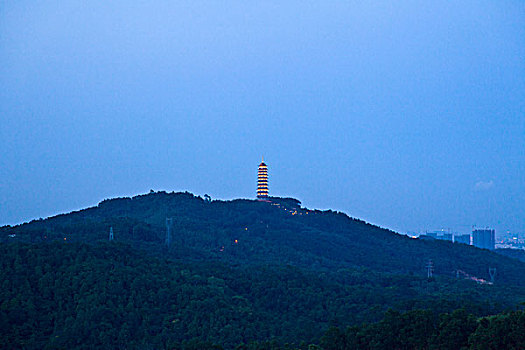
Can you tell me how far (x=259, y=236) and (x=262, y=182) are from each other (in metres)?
32.2

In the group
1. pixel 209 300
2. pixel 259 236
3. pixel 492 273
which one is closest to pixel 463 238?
pixel 492 273

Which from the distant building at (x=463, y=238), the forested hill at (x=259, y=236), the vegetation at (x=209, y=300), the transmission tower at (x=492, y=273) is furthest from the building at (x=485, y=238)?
the vegetation at (x=209, y=300)

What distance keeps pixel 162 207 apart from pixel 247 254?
28456 mm

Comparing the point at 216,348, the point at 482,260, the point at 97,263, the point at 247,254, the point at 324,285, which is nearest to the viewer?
the point at 216,348

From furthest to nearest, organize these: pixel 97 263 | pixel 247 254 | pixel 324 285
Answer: pixel 247 254
pixel 324 285
pixel 97 263

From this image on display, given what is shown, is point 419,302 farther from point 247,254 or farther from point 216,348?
point 247,254

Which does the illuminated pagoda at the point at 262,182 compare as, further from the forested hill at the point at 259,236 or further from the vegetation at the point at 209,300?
the vegetation at the point at 209,300

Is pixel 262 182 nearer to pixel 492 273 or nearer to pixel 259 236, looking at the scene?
pixel 259 236

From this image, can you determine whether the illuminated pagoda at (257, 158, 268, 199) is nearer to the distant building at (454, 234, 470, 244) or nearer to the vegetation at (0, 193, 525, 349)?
the vegetation at (0, 193, 525, 349)

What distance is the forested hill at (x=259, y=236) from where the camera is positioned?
267 ft

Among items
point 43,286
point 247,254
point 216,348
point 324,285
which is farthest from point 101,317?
point 247,254

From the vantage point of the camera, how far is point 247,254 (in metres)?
90.9

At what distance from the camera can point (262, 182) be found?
133000 mm

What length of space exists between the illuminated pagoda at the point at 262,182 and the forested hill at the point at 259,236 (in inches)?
151
